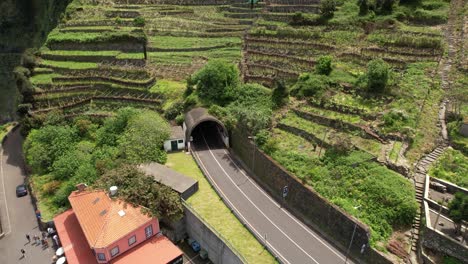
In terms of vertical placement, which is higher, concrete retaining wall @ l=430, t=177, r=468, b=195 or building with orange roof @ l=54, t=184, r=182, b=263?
concrete retaining wall @ l=430, t=177, r=468, b=195

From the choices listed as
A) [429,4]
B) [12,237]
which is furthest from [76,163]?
[429,4]

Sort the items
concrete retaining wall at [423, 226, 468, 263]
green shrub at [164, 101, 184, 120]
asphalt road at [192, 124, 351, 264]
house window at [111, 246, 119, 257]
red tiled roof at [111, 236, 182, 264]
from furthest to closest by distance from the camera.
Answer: green shrub at [164, 101, 184, 120] < red tiled roof at [111, 236, 182, 264] < house window at [111, 246, 119, 257] < asphalt road at [192, 124, 351, 264] < concrete retaining wall at [423, 226, 468, 263]

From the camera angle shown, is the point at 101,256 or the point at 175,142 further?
the point at 175,142

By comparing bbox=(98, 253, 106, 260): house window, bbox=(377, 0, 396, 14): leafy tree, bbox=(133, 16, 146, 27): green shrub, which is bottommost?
bbox=(98, 253, 106, 260): house window

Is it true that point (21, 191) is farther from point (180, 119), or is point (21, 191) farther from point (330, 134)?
point (330, 134)

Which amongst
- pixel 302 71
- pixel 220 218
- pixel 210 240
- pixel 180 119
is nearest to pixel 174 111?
pixel 180 119

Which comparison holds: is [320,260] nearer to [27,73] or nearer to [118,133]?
[118,133]

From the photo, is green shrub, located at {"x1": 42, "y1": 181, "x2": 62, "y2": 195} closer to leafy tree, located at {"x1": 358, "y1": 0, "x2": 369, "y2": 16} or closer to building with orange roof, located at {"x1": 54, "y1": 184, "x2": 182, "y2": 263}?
building with orange roof, located at {"x1": 54, "y1": 184, "x2": 182, "y2": 263}

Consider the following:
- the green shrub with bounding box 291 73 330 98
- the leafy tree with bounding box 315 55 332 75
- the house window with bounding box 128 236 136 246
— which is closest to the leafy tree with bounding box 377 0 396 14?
the leafy tree with bounding box 315 55 332 75
